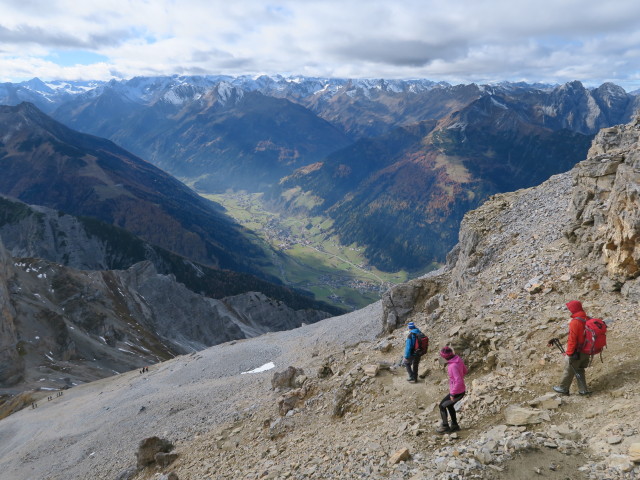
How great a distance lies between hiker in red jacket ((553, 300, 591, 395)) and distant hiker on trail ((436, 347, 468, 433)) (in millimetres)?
3270

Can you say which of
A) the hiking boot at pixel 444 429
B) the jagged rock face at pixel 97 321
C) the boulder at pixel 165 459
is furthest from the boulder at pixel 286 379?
the jagged rock face at pixel 97 321

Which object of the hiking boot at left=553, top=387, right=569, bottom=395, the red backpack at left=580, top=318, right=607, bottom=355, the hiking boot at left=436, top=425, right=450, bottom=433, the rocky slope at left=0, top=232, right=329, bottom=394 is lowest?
the rocky slope at left=0, top=232, right=329, bottom=394

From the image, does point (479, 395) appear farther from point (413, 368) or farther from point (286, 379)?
point (286, 379)

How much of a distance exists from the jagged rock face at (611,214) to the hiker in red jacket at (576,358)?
6.07m

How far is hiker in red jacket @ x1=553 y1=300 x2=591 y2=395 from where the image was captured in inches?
570

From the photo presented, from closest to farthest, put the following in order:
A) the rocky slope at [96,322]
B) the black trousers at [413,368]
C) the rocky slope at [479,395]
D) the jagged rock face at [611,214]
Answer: the rocky slope at [479,395]
the jagged rock face at [611,214]
the black trousers at [413,368]
the rocky slope at [96,322]

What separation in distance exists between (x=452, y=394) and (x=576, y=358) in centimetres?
429

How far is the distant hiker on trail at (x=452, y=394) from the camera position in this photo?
15141 millimetres

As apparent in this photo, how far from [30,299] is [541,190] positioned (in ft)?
348

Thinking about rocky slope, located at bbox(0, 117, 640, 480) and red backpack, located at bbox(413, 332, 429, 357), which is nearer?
rocky slope, located at bbox(0, 117, 640, 480)

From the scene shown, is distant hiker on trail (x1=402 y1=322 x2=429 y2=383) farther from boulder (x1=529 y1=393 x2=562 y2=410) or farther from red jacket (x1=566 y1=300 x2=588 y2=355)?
red jacket (x1=566 y1=300 x2=588 y2=355)

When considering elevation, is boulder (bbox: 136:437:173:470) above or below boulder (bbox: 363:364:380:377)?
below

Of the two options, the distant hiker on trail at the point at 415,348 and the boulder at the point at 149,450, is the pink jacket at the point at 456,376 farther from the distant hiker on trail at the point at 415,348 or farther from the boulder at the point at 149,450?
the boulder at the point at 149,450

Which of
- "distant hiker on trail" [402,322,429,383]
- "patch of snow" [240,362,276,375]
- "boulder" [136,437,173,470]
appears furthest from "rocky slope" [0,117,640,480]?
"patch of snow" [240,362,276,375]
